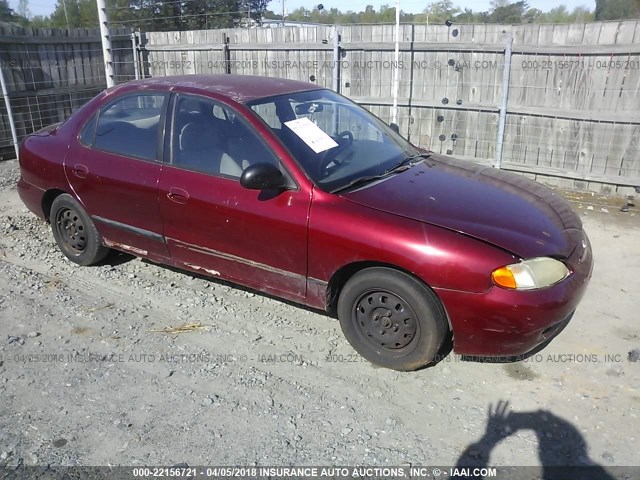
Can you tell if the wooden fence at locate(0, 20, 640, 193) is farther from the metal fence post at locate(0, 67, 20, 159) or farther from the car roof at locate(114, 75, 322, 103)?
the car roof at locate(114, 75, 322, 103)

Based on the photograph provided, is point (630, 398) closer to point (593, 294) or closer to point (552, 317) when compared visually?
point (552, 317)

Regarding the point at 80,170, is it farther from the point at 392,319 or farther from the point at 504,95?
the point at 504,95

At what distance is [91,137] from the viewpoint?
15.0 feet

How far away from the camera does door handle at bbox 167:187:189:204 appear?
3930 millimetres

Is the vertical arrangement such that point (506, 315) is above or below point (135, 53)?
below

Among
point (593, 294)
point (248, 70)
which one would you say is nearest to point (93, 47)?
point (248, 70)

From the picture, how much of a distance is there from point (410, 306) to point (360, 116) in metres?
2.01

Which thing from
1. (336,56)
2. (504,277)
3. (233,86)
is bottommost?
(504,277)

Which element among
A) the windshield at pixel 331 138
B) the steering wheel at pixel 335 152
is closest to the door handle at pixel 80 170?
the windshield at pixel 331 138

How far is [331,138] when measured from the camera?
3918 millimetres

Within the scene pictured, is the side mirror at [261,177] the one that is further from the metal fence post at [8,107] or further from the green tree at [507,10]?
the green tree at [507,10]

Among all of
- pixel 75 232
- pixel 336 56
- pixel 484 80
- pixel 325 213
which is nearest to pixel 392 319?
pixel 325 213

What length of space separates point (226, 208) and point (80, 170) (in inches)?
64.7

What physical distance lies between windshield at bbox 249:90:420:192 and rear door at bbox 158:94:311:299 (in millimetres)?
187
